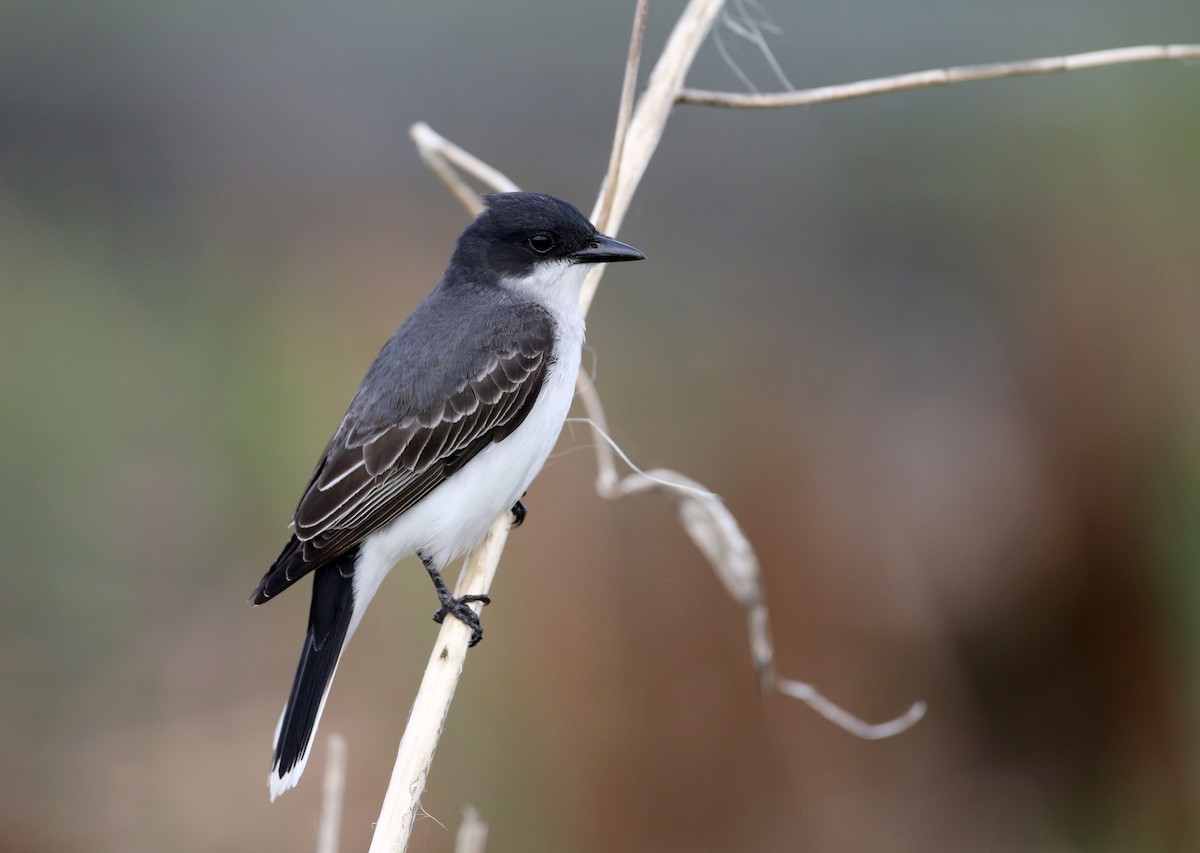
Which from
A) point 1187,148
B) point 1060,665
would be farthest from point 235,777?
point 1187,148

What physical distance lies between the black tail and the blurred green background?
4.29ft

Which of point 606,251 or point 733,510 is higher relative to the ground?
point 606,251

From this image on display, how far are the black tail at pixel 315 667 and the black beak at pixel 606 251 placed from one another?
3.99ft

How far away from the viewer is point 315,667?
3793 millimetres

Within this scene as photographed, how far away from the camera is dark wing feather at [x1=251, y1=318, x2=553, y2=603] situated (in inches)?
153

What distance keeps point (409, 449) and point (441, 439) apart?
0.11 meters

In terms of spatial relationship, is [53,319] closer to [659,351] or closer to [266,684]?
[266,684]

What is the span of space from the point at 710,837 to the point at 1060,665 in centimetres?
176

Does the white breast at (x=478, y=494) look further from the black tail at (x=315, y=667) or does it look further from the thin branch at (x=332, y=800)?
the thin branch at (x=332, y=800)

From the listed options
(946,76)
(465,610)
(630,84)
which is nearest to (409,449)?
(465,610)

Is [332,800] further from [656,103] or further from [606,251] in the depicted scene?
[656,103]

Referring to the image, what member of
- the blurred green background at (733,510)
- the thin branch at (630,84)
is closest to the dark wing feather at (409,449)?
the thin branch at (630,84)

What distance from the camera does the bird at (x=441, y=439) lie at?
153 inches

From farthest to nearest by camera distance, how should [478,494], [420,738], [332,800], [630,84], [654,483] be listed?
[478,494] < [654,483] < [630,84] < [420,738] < [332,800]
